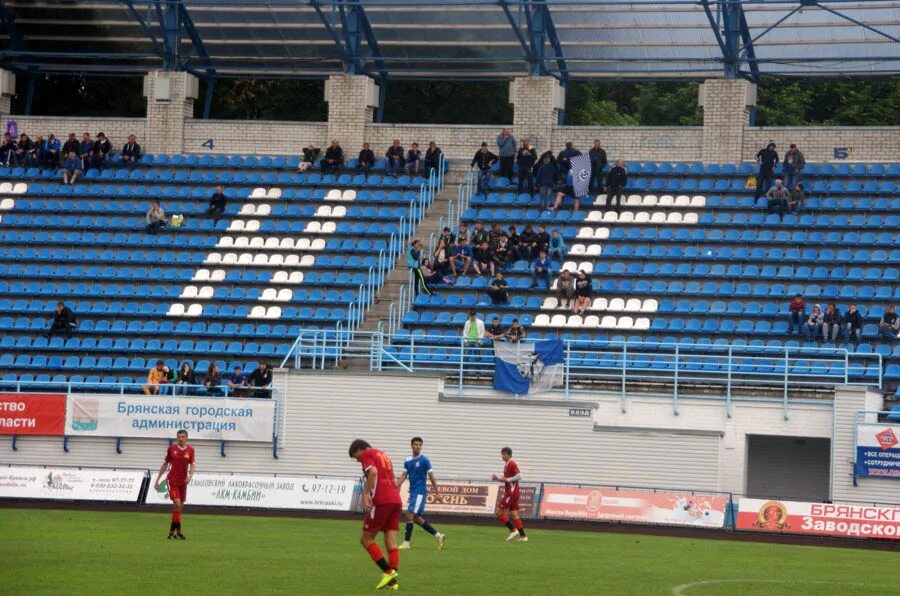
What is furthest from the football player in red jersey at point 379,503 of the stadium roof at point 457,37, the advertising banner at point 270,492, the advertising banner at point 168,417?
the stadium roof at point 457,37

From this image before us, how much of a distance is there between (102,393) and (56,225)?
8364 millimetres

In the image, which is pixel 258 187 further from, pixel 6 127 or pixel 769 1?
pixel 769 1

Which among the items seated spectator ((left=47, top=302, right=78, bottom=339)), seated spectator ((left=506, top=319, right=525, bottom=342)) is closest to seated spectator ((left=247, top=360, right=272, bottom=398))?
seated spectator ((left=506, top=319, right=525, bottom=342))

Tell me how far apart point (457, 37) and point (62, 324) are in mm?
13682

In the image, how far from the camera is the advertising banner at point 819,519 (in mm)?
28361

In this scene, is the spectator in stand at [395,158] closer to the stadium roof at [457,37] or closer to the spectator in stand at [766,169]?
the stadium roof at [457,37]

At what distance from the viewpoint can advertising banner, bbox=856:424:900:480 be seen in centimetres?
2961

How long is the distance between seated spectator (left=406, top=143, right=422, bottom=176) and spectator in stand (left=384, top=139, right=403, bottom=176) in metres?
0.22

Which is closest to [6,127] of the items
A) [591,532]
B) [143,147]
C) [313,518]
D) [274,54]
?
[143,147]

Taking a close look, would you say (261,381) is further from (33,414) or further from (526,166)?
(526,166)

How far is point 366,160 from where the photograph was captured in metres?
42.0

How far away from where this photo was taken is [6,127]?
46000 millimetres

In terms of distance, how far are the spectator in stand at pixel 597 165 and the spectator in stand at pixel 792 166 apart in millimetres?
4716

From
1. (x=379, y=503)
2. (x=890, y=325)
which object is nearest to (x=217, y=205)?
(x=890, y=325)
